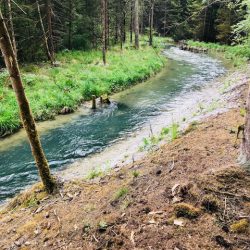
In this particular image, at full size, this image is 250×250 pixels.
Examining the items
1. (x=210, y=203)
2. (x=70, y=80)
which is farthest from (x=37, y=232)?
(x=70, y=80)

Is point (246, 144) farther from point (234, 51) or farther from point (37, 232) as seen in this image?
point (234, 51)

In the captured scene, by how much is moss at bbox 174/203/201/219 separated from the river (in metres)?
6.24

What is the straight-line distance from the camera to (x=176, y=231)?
5.09 meters

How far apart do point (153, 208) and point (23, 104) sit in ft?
11.8

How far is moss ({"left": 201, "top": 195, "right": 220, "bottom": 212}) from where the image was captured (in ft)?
17.5

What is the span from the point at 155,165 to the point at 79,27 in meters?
26.7

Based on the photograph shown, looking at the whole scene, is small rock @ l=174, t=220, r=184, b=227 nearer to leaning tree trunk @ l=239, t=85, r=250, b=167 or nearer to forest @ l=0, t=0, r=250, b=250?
Answer: forest @ l=0, t=0, r=250, b=250

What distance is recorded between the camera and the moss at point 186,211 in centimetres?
532

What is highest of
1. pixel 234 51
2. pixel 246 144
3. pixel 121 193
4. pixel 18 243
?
pixel 246 144

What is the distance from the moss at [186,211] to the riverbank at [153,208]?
2 cm

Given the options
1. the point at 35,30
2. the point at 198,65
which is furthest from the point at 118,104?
the point at 198,65

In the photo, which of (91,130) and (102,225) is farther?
(91,130)

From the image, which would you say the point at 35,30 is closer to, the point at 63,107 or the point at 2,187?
the point at 63,107

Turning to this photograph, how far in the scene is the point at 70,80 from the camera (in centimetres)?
2164
